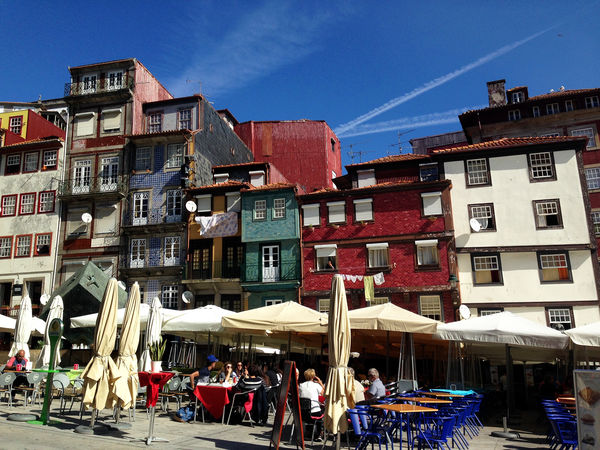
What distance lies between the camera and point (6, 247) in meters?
37.0

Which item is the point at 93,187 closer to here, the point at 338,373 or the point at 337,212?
the point at 337,212

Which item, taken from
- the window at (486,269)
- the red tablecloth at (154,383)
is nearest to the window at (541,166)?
the window at (486,269)

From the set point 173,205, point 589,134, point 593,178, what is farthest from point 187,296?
point 589,134

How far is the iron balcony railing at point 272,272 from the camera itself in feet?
104

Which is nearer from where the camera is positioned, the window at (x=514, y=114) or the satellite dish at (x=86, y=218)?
the satellite dish at (x=86, y=218)

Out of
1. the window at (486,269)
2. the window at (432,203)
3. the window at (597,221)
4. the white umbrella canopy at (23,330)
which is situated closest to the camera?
the white umbrella canopy at (23,330)

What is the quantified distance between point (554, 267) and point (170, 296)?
22188mm

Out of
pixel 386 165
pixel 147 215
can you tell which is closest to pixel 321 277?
pixel 386 165

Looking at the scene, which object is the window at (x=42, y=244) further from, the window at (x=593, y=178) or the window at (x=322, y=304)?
the window at (x=593, y=178)

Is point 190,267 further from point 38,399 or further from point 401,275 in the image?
point 38,399

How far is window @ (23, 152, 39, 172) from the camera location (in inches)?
1499

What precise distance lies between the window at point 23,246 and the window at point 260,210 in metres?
16.2

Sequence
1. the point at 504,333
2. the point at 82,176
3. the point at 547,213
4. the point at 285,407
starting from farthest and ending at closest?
the point at 82,176 → the point at 547,213 → the point at 504,333 → the point at 285,407

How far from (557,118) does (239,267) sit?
23.0 metres
